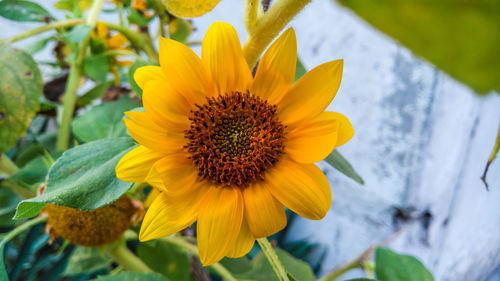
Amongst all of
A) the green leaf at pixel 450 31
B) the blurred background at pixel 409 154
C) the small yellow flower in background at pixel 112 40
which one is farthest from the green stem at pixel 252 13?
the blurred background at pixel 409 154

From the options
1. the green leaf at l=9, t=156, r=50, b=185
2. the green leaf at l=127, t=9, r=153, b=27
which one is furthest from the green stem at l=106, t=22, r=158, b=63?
the green leaf at l=9, t=156, r=50, b=185

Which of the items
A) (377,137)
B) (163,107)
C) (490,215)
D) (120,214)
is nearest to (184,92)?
(163,107)

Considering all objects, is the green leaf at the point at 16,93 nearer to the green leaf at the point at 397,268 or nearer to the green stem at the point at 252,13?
the green stem at the point at 252,13

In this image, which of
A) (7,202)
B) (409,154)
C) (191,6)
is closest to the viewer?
(191,6)

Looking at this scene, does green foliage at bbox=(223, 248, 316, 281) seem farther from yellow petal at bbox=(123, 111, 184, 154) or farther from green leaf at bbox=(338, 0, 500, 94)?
green leaf at bbox=(338, 0, 500, 94)

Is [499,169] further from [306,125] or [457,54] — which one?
[457,54]

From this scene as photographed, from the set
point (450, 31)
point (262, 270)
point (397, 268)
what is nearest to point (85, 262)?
point (262, 270)

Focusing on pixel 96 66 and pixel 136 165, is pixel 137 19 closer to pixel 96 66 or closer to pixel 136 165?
pixel 96 66
